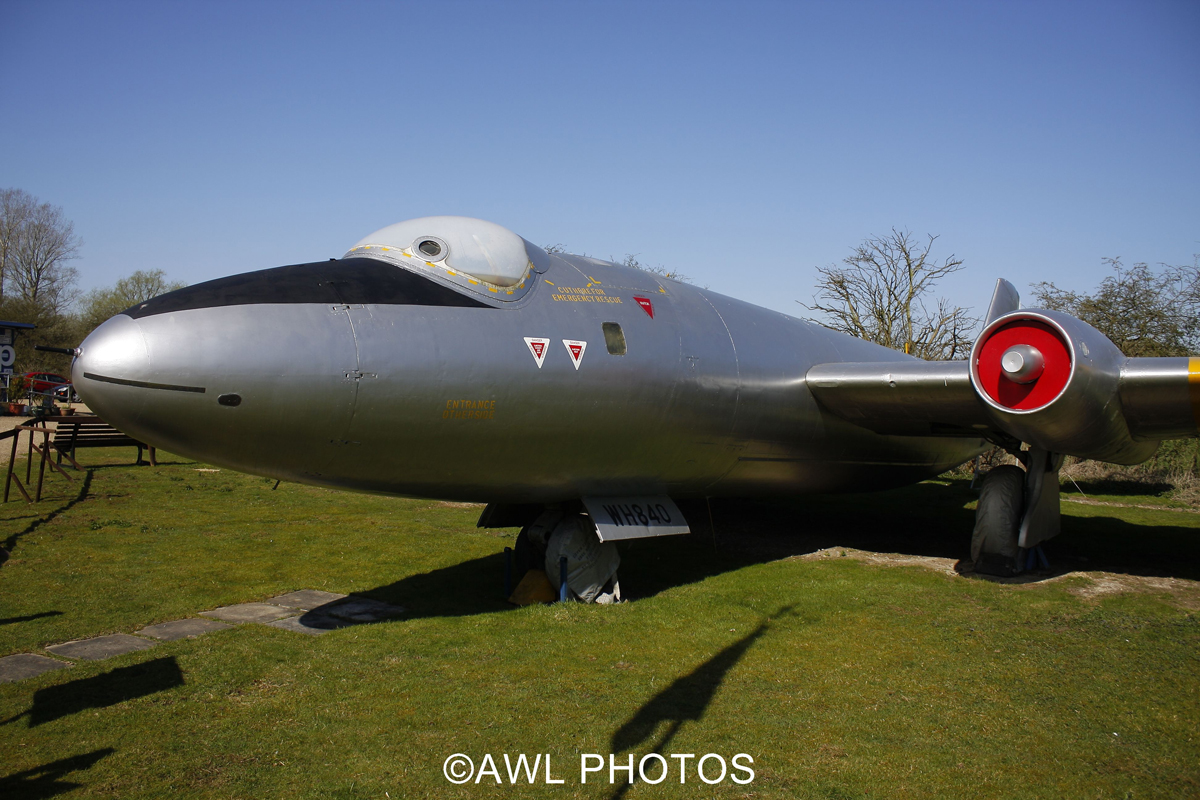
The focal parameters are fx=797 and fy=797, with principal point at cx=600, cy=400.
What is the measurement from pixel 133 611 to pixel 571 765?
5308 mm

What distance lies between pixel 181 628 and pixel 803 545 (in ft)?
28.1

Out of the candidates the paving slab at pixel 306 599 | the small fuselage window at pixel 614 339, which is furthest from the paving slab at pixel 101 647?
the small fuselage window at pixel 614 339

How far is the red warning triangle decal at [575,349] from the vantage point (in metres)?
7.00

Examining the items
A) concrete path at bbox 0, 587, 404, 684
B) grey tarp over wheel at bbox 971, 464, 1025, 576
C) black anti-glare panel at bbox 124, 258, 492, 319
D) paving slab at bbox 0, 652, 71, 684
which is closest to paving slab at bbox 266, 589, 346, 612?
concrete path at bbox 0, 587, 404, 684

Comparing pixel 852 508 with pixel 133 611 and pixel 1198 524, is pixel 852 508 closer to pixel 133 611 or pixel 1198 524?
pixel 1198 524

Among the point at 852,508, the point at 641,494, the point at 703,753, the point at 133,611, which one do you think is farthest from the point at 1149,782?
the point at 852,508

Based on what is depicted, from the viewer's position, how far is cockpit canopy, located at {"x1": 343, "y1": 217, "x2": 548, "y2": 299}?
22.7 feet

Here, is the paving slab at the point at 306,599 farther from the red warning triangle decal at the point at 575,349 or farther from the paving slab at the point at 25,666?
the red warning triangle decal at the point at 575,349

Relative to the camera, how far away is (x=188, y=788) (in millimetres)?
4289

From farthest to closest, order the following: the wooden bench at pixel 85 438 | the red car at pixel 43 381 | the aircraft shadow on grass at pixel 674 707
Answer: the red car at pixel 43 381
the wooden bench at pixel 85 438
the aircraft shadow on grass at pixel 674 707

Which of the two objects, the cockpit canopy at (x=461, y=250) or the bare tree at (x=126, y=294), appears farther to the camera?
the bare tree at (x=126, y=294)

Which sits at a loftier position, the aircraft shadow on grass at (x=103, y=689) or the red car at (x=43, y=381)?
the red car at (x=43, y=381)

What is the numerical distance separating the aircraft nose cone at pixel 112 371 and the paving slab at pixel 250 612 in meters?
3.04
